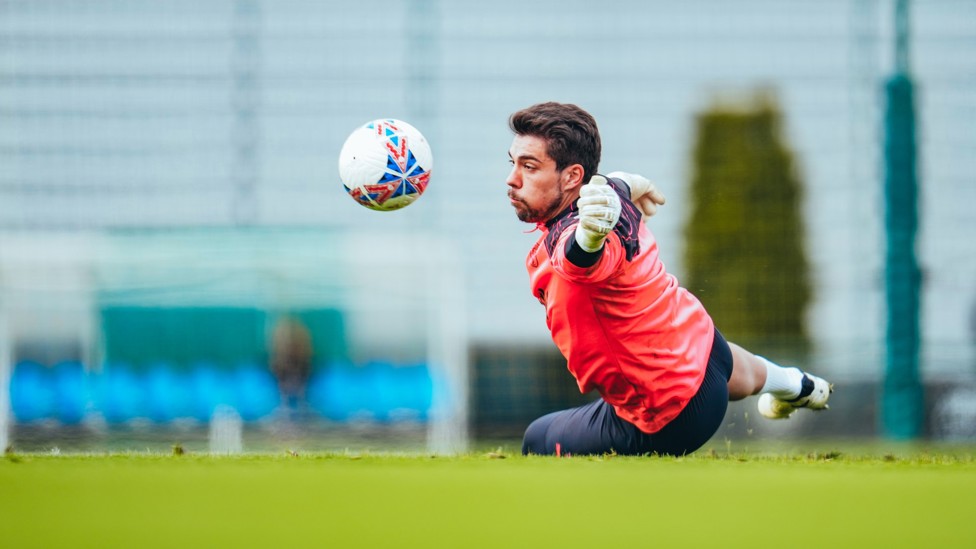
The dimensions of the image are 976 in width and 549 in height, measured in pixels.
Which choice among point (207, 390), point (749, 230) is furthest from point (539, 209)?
point (749, 230)

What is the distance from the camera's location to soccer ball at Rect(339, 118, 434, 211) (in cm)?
557

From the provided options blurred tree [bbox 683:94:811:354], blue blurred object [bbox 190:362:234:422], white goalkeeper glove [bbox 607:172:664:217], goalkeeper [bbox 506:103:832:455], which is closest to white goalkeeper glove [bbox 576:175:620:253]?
goalkeeper [bbox 506:103:832:455]

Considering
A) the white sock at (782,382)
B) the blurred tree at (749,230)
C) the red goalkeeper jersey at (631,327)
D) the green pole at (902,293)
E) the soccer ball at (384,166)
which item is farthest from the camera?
the blurred tree at (749,230)

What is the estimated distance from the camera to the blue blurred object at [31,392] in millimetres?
11836

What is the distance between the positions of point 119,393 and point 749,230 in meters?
6.77

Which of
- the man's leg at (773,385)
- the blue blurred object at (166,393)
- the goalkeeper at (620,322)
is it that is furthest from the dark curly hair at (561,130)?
the blue blurred object at (166,393)

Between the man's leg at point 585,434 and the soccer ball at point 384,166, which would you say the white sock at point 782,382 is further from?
the soccer ball at point 384,166

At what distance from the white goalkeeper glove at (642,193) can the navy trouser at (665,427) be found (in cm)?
71

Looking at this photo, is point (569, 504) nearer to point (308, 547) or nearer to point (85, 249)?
point (308, 547)

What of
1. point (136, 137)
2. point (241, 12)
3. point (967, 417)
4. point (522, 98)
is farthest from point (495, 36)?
point (967, 417)

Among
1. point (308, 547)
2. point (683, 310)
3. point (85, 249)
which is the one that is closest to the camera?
point (308, 547)

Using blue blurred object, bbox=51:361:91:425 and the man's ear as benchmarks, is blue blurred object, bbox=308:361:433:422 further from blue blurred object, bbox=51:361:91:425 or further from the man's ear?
the man's ear

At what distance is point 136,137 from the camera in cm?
1262

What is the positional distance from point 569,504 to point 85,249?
433 inches
